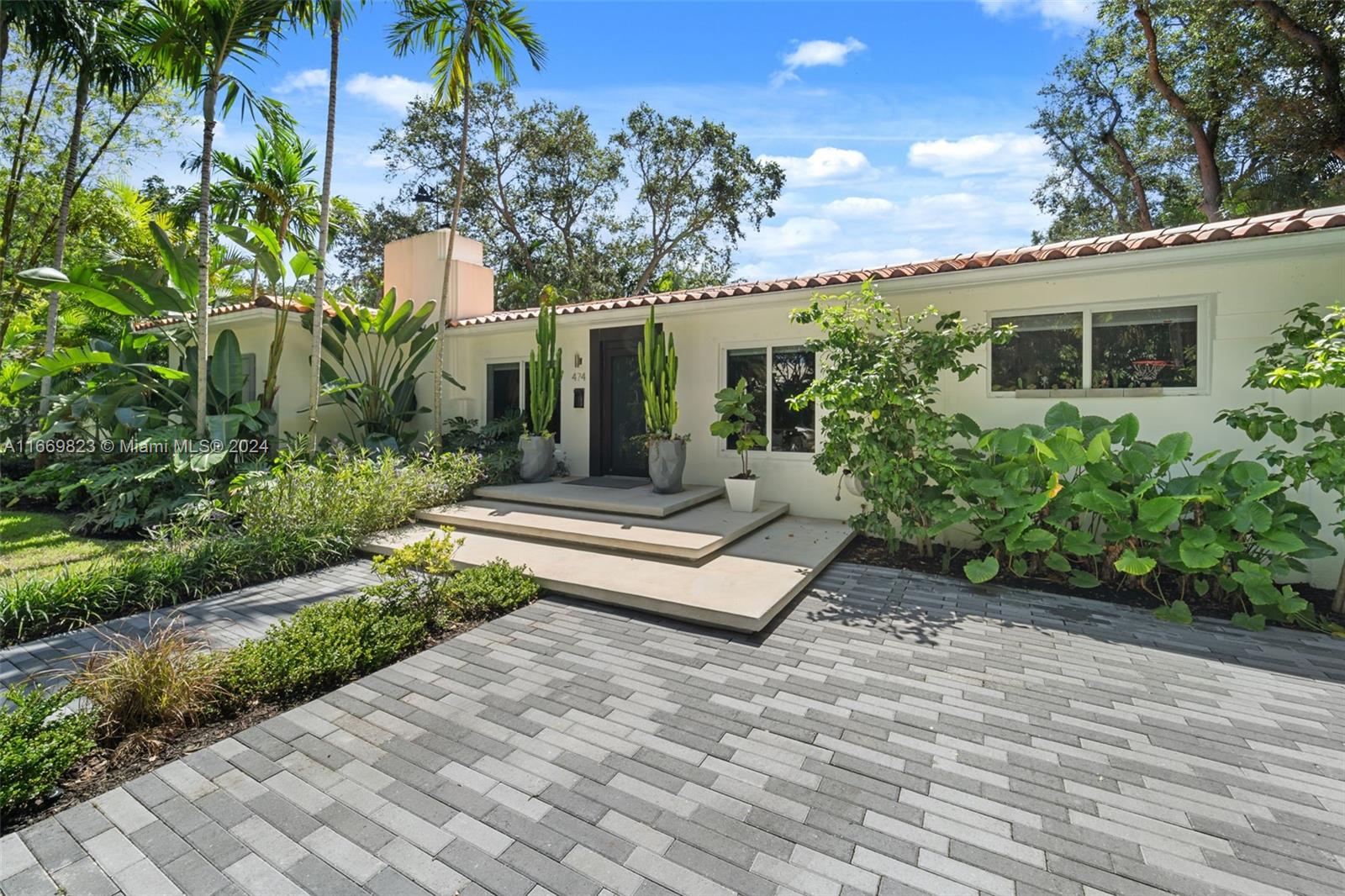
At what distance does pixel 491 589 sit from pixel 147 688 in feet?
7.55

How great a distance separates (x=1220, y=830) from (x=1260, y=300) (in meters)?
5.62

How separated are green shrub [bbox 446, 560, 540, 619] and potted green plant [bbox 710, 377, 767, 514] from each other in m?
3.23

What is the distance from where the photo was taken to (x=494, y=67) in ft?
31.6

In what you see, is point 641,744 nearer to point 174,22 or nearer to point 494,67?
point 174,22

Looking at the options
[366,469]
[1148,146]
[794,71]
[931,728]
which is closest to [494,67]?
[794,71]

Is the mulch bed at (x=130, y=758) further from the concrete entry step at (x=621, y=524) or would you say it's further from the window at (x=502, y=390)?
the window at (x=502, y=390)

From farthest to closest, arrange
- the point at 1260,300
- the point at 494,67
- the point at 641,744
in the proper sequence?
1. the point at 494,67
2. the point at 1260,300
3. the point at 641,744

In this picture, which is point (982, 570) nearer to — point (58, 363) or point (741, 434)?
point (741, 434)

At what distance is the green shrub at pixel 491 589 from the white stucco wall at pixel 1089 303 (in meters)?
4.19

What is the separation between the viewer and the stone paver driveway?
83.6 inches

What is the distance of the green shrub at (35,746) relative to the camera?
2346 millimetres

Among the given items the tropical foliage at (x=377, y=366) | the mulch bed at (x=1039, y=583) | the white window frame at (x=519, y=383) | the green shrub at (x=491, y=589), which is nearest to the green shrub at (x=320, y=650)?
the green shrub at (x=491, y=589)

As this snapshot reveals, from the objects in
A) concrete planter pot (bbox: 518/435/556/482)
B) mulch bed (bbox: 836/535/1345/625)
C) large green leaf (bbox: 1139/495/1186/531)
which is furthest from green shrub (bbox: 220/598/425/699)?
large green leaf (bbox: 1139/495/1186/531)

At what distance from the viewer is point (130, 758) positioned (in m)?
2.77
